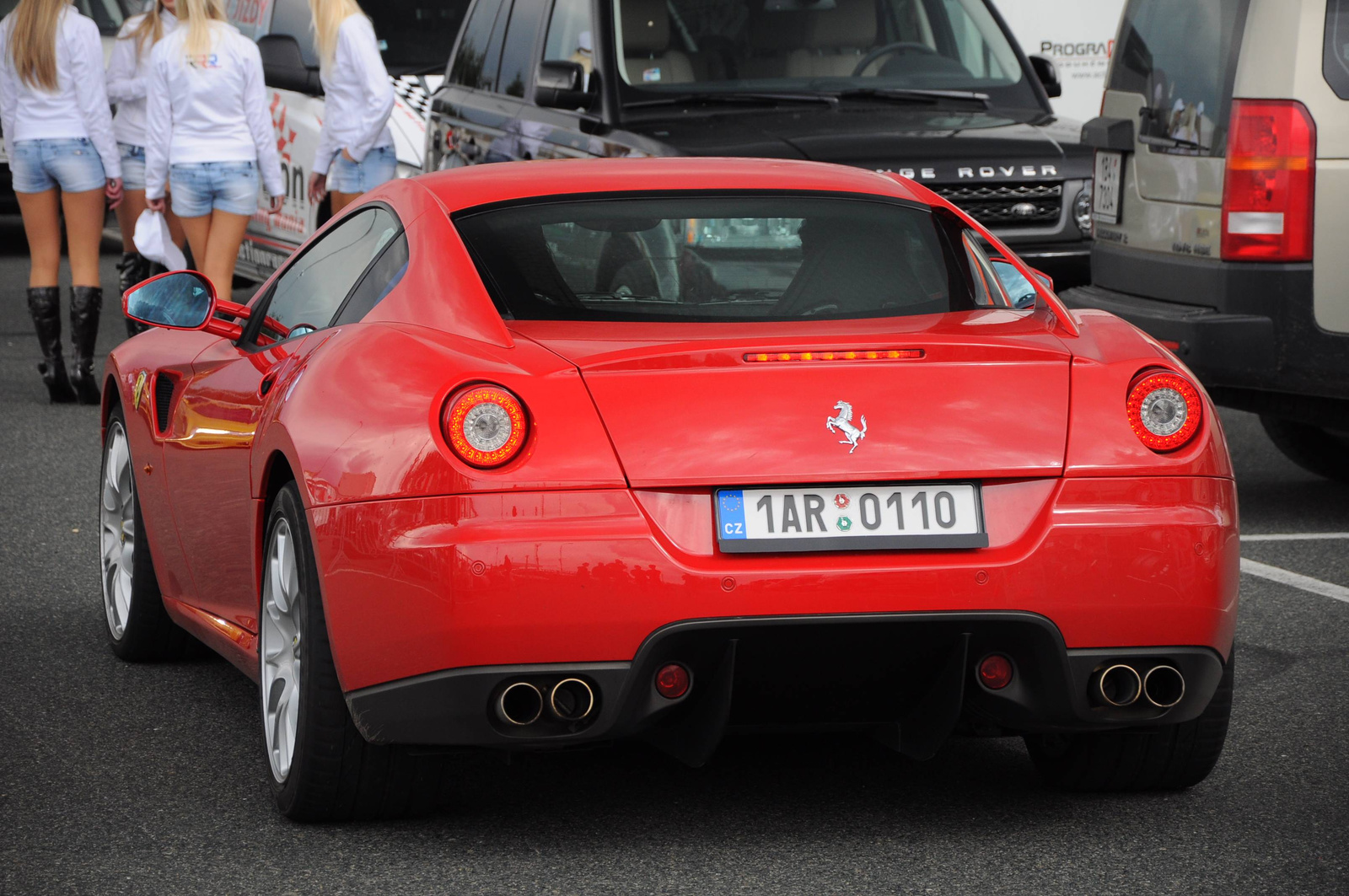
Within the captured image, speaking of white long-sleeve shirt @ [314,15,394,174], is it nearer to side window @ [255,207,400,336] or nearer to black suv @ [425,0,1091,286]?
black suv @ [425,0,1091,286]

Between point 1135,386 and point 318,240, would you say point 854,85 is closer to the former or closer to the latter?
point 318,240

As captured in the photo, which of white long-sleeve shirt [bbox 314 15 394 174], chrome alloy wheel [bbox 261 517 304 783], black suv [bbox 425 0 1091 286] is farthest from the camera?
white long-sleeve shirt [bbox 314 15 394 174]

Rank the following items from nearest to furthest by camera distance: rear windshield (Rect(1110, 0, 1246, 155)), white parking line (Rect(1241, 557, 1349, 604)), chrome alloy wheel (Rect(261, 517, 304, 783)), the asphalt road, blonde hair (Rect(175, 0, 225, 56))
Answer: the asphalt road → chrome alloy wheel (Rect(261, 517, 304, 783)) → white parking line (Rect(1241, 557, 1349, 604)) → rear windshield (Rect(1110, 0, 1246, 155)) → blonde hair (Rect(175, 0, 225, 56))

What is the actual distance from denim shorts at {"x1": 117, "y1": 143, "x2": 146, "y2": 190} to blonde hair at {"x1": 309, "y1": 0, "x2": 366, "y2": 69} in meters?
1.17

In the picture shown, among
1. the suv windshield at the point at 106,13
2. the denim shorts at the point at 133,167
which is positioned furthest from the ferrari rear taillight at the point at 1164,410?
the suv windshield at the point at 106,13

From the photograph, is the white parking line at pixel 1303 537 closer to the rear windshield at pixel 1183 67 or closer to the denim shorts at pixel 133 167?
the rear windshield at pixel 1183 67

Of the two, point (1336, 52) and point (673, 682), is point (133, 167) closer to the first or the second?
point (1336, 52)

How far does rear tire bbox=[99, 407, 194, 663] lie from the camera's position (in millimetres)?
5820

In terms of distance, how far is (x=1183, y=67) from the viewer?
313 inches

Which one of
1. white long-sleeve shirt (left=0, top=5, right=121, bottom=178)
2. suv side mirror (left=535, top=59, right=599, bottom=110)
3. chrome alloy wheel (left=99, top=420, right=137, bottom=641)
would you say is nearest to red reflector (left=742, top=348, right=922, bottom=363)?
chrome alloy wheel (left=99, top=420, right=137, bottom=641)

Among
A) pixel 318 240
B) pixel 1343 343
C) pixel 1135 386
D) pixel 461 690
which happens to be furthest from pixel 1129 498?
pixel 1343 343

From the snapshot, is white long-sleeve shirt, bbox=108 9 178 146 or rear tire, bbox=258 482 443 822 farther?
white long-sleeve shirt, bbox=108 9 178 146

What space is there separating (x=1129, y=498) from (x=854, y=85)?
21.2 feet

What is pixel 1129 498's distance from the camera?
3947 mm
